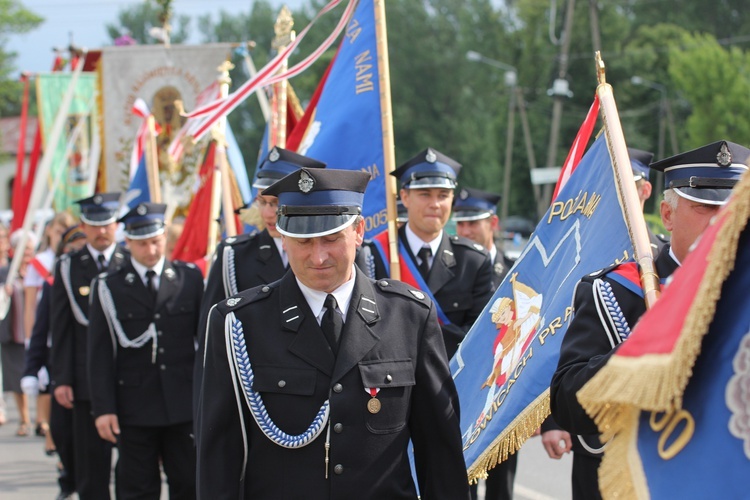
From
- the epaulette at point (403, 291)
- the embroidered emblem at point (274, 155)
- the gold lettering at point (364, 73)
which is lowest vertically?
the epaulette at point (403, 291)

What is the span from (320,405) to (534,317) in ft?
3.99

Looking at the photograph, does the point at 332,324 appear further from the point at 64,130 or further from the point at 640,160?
the point at 64,130

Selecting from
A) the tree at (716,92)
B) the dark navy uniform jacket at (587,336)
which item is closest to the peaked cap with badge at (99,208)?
the dark navy uniform jacket at (587,336)

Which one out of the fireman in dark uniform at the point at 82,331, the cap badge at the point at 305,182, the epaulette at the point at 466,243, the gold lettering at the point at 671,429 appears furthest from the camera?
the fireman in dark uniform at the point at 82,331

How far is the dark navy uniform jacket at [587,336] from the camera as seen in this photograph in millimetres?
2936

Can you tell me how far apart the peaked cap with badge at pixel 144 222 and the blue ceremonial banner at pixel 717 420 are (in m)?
4.61

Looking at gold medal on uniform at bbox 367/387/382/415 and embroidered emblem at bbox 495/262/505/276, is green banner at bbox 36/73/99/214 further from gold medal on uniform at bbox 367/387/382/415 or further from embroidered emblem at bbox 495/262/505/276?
gold medal on uniform at bbox 367/387/382/415

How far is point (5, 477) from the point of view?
8703mm

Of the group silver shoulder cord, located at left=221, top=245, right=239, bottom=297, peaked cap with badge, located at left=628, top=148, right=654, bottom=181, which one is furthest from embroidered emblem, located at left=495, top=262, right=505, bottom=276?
silver shoulder cord, located at left=221, top=245, right=239, bottom=297

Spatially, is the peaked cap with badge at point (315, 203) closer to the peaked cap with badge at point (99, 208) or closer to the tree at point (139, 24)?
the peaked cap with badge at point (99, 208)

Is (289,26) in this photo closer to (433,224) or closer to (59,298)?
(433,224)

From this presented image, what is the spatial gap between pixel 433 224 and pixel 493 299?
1.52 metres

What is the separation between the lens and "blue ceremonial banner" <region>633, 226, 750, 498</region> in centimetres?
211

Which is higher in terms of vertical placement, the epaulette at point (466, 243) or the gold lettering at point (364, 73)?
the gold lettering at point (364, 73)
